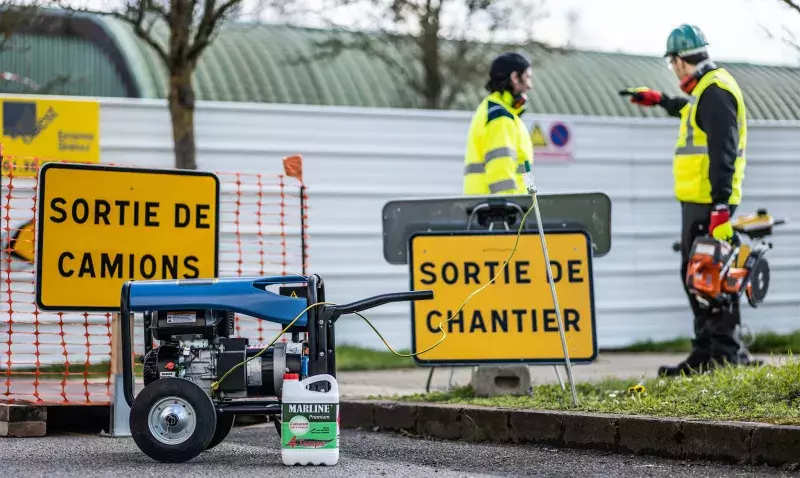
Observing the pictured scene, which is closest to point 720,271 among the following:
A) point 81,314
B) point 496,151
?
point 496,151

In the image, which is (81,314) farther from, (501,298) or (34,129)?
(501,298)

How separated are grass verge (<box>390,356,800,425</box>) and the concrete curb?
170 millimetres

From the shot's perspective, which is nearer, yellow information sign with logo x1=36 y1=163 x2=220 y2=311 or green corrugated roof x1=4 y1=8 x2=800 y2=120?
yellow information sign with logo x1=36 y1=163 x2=220 y2=311

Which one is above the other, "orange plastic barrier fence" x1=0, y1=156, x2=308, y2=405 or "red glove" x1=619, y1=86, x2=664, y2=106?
"red glove" x1=619, y1=86, x2=664, y2=106

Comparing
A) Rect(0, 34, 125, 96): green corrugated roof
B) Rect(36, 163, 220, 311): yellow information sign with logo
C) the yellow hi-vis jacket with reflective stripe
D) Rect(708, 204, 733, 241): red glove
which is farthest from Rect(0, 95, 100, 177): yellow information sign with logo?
Rect(0, 34, 125, 96): green corrugated roof

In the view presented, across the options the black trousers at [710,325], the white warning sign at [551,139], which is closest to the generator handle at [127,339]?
the black trousers at [710,325]

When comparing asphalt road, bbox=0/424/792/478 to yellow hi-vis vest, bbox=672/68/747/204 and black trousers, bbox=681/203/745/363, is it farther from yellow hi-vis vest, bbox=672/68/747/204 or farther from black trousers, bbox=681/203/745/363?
yellow hi-vis vest, bbox=672/68/747/204

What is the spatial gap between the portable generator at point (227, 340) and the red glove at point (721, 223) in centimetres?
346

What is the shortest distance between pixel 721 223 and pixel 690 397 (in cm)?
211

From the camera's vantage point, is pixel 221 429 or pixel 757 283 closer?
pixel 221 429

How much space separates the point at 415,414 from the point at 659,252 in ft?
23.2

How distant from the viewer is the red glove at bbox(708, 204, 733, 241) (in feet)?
31.5

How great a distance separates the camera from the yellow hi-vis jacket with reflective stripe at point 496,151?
938 cm

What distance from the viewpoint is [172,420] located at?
6.66 meters
